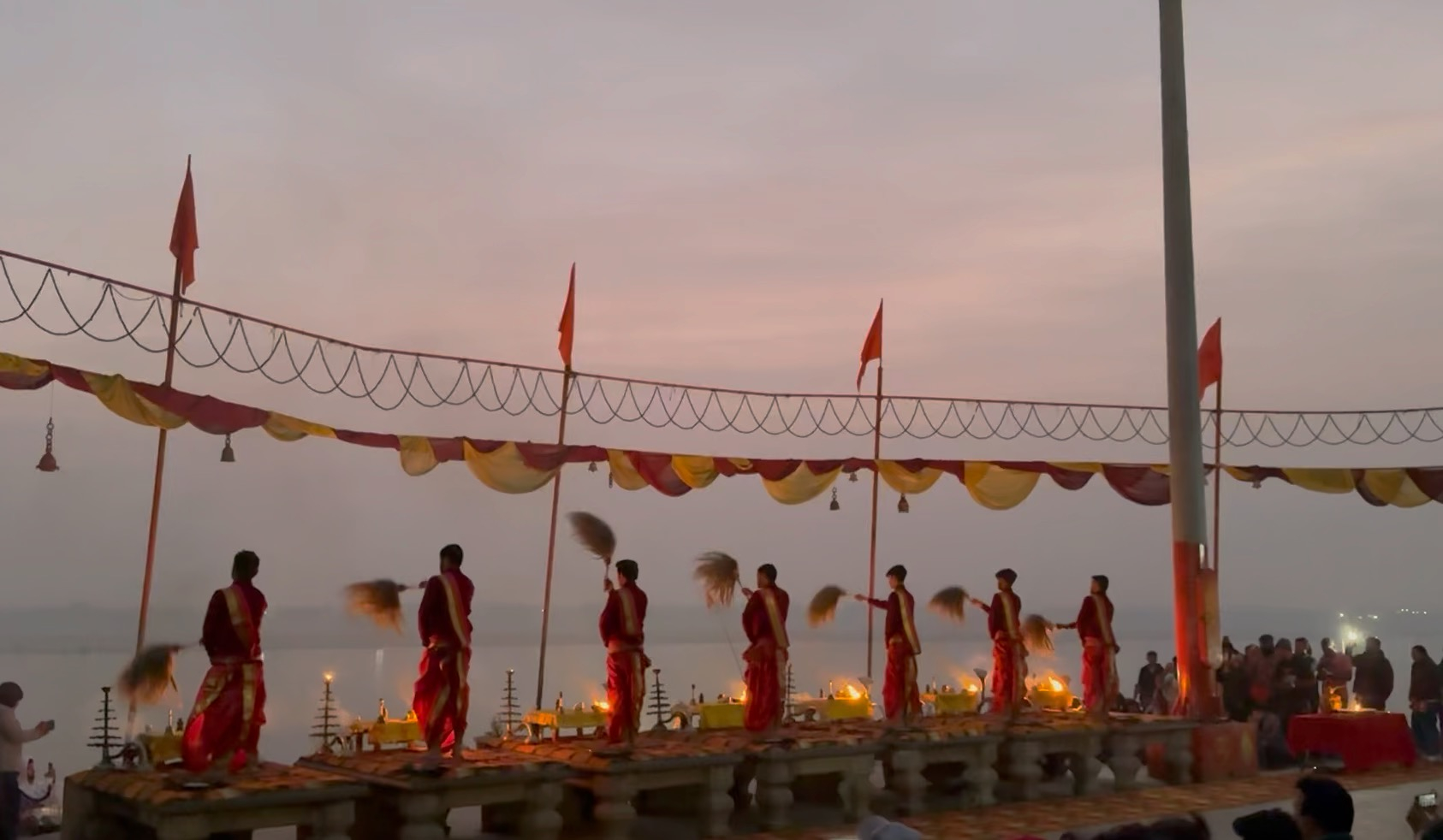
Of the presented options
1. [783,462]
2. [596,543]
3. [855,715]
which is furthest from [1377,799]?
[596,543]

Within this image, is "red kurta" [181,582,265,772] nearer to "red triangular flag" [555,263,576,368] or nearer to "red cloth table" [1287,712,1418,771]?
"red triangular flag" [555,263,576,368]

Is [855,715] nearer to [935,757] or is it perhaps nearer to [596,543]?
[935,757]

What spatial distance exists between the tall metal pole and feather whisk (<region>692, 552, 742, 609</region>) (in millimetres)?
4582

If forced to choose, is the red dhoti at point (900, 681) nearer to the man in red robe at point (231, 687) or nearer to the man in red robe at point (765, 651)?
the man in red robe at point (765, 651)

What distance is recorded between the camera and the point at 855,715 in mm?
11555

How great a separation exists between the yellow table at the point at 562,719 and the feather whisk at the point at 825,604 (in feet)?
7.51

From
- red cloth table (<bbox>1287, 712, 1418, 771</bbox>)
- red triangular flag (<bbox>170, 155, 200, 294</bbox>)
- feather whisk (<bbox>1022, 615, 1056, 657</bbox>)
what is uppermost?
red triangular flag (<bbox>170, 155, 200, 294</bbox>)

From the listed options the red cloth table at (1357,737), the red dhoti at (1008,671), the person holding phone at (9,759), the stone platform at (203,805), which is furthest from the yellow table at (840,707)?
the person holding phone at (9,759)

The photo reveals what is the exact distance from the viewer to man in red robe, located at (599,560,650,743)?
9047mm

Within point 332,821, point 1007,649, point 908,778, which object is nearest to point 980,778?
point 908,778

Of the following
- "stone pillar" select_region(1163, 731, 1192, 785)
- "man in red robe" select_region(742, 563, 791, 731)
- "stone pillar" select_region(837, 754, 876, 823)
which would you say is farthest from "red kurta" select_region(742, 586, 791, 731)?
"stone pillar" select_region(1163, 731, 1192, 785)

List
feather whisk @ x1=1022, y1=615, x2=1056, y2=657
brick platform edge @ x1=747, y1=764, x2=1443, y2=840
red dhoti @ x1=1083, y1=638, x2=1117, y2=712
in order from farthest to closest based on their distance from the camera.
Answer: feather whisk @ x1=1022, y1=615, x2=1056, y2=657
red dhoti @ x1=1083, y1=638, x2=1117, y2=712
brick platform edge @ x1=747, y1=764, x2=1443, y2=840

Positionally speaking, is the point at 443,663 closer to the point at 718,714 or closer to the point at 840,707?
the point at 718,714

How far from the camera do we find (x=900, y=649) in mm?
10758
